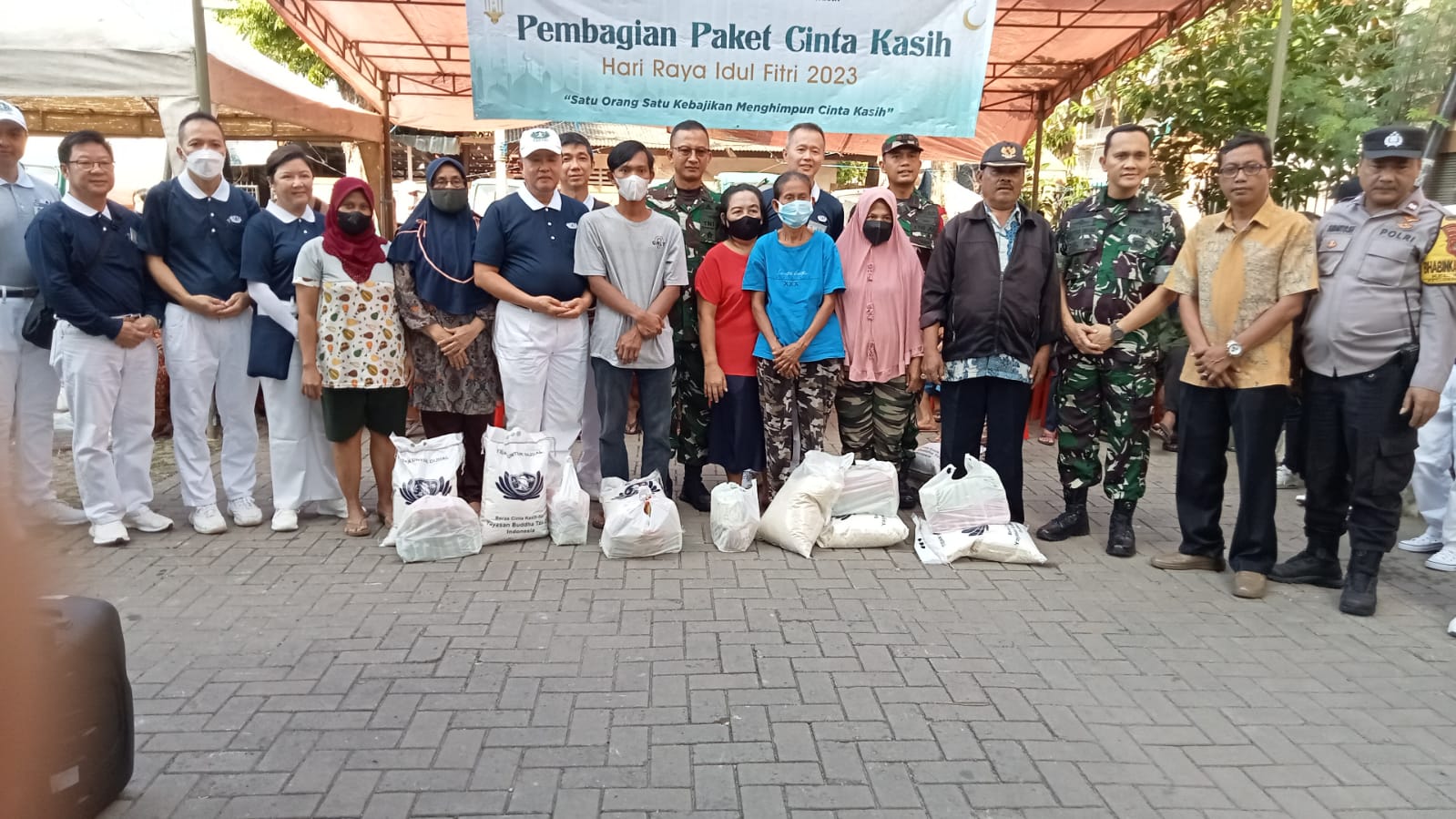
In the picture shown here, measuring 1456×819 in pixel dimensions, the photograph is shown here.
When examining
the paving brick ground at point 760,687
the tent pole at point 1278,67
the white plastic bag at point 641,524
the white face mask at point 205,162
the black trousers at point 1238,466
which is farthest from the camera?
the tent pole at point 1278,67

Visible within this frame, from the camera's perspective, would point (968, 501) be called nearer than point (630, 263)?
Yes

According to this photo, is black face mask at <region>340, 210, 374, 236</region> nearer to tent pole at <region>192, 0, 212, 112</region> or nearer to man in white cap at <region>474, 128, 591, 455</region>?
man in white cap at <region>474, 128, 591, 455</region>

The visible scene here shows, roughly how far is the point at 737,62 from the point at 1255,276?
4307 mm

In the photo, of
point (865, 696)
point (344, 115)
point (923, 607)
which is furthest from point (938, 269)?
point (344, 115)

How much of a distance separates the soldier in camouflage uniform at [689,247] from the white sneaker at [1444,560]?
151 inches

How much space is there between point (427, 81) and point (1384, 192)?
383 inches

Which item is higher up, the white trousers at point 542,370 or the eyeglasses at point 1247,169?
the eyeglasses at point 1247,169

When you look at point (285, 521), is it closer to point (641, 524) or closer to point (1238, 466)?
point (641, 524)

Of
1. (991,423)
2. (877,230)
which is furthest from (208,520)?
(991,423)

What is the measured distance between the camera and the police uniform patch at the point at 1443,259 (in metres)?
3.88

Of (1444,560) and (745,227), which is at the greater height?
(745,227)

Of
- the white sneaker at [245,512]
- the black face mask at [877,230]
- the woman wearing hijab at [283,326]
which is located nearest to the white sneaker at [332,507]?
the woman wearing hijab at [283,326]

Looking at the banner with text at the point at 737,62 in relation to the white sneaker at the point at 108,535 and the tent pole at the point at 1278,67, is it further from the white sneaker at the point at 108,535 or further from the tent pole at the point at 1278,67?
the white sneaker at the point at 108,535

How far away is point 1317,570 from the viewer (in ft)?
14.7
